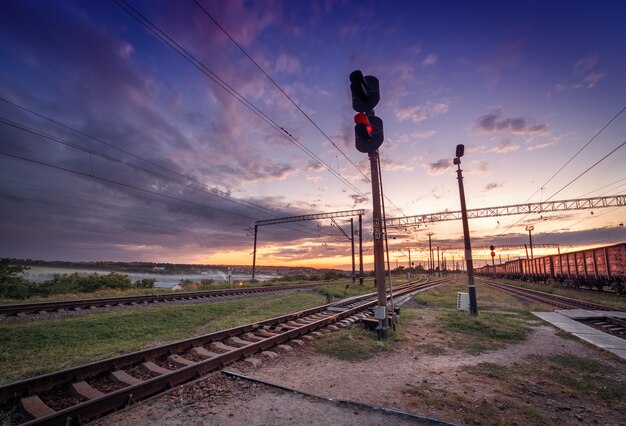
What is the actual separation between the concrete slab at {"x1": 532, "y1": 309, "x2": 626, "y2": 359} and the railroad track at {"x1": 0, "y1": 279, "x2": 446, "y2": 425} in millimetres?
8905

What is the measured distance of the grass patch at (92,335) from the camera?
22.6 ft

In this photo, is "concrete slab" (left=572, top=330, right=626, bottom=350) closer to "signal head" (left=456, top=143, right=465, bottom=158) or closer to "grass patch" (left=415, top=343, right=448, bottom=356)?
"grass patch" (left=415, top=343, right=448, bottom=356)

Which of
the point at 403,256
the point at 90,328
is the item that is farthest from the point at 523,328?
the point at 403,256

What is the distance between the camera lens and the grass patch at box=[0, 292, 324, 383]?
6.88 m

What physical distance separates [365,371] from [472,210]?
107 feet

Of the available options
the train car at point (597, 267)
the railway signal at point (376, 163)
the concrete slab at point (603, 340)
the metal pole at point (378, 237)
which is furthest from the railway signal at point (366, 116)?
the train car at point (597, 267)

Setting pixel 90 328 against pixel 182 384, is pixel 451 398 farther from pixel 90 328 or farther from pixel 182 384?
pixel 90 328

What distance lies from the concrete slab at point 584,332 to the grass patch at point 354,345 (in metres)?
5.86

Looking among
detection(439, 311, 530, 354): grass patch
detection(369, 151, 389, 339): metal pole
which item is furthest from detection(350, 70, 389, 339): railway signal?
detection(439, 311, 530, 354): grass patch

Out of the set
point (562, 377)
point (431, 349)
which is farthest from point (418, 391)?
point (562, 377)

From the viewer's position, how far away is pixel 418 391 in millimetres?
5285

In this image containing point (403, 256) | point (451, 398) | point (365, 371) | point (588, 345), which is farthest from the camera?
point (403, 256)

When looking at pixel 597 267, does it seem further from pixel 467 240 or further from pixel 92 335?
pixel 92 335

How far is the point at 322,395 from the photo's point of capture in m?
5.08
